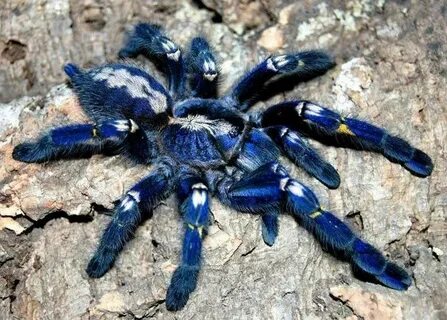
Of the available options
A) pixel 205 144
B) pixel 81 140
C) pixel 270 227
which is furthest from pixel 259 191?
pixel 81 140

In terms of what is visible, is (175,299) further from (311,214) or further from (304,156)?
(304,156)

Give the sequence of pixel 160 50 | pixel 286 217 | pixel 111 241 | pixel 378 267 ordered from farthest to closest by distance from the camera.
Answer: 1. pixel 160 50
2. pixel 286 217
3. pixel 111 241
4. pixel 378 267

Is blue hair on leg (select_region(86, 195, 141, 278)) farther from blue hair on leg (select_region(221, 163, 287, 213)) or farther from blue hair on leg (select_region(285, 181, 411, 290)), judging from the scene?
blue hair on leg (select_region(285, 181, 411, 290))

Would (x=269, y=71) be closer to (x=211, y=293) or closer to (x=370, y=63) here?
(x=370, y=63)

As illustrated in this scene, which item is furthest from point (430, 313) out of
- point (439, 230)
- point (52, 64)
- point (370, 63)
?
point (52, 64)

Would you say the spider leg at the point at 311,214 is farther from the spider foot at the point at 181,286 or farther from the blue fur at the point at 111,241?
the blue fur at the point at 111,241

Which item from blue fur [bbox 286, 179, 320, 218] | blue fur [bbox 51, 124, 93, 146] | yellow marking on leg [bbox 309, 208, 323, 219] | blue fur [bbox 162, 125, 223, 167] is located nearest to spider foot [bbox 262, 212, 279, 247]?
blue fur [bbox 286, 179, 320, 218]
